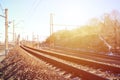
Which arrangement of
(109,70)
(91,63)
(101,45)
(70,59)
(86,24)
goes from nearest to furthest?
(109,70) → (91,63) → (70,59) → (101,45) → (86,24)

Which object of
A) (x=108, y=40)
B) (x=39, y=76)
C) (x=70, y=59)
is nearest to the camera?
(x=39, y=76)

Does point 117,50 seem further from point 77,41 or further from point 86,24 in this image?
point 86,24

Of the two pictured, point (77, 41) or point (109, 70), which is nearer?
point (109, 70)

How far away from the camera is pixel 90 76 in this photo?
887cm

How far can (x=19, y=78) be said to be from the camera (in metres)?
12.2

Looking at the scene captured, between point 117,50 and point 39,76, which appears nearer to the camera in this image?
point 39,76

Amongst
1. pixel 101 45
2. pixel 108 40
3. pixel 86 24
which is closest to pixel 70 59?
pixel 101 45

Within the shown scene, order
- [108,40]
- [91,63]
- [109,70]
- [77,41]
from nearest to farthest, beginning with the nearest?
[109,70], [91,63], [108,40], [77,41]

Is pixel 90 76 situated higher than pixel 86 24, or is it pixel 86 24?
pixel 86 24

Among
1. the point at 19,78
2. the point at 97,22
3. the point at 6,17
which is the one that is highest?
the point at 97,22

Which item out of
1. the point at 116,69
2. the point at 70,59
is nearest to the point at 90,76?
the point at 116,69

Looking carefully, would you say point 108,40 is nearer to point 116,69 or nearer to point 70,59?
point 70,59

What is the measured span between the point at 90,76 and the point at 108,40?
36920 millimetres

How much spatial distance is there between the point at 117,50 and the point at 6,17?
18343 millimetres
